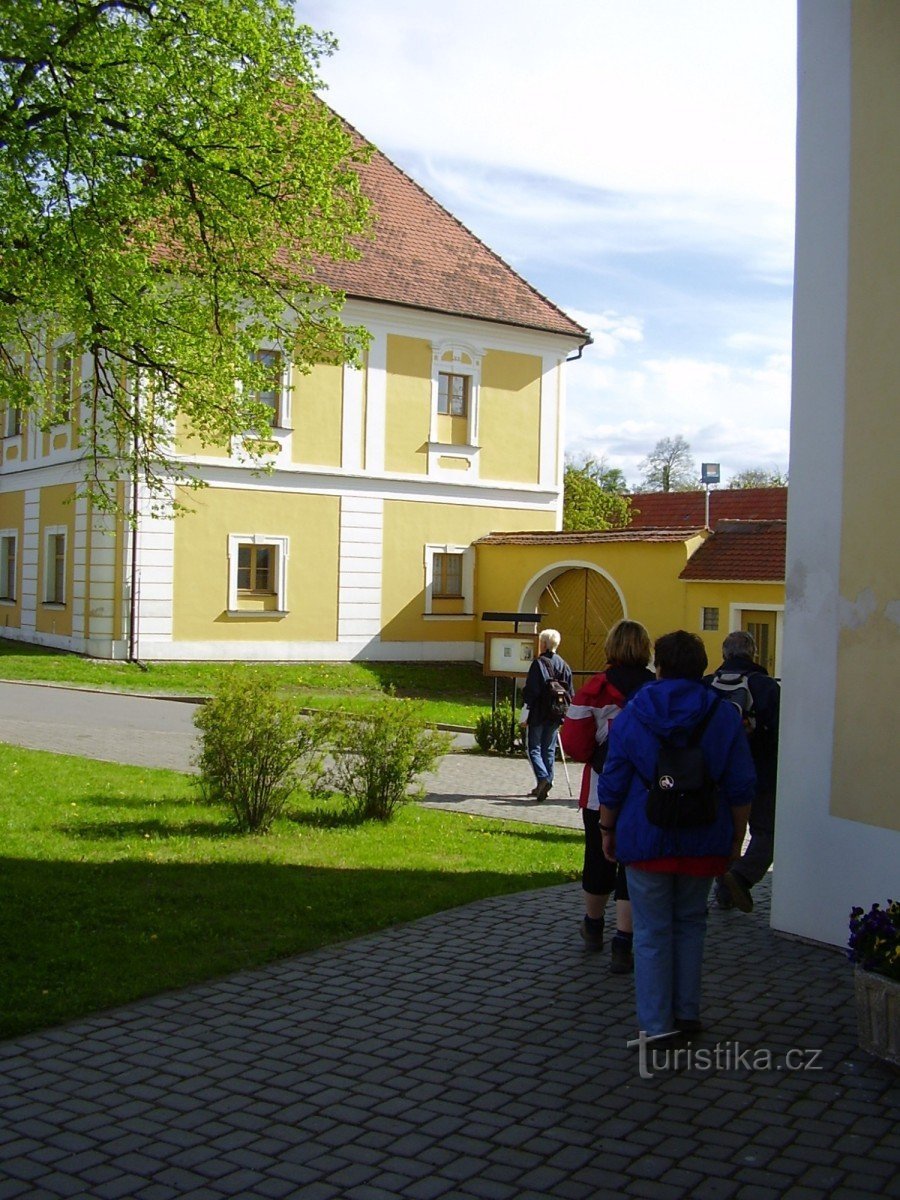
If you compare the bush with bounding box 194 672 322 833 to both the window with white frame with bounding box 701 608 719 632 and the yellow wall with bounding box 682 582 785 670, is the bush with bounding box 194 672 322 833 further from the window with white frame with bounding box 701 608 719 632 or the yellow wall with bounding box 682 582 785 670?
the window with white frame with bounding box 701 608 719 632

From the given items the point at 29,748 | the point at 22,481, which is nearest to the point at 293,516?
the point at 22,481

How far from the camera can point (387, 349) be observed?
30438 mm

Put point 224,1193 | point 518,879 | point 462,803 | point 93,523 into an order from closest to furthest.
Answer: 1. point 224,1193
2. point 518,879
3. point 462,803
4. point 93,523

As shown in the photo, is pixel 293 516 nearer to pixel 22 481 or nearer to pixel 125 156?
pixel 22 481

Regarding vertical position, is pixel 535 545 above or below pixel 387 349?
below

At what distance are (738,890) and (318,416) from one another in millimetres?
23554

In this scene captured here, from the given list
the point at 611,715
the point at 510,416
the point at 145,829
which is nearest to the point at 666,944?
the point at 611,715

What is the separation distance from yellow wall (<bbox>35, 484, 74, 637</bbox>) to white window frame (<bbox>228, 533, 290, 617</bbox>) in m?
3.65

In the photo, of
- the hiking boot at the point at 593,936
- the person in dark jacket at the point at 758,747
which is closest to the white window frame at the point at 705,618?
the person in dark jacket at the point at 758,747

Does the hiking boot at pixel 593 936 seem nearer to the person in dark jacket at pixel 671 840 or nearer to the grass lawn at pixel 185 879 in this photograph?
the grass lawn at pixel 185 879

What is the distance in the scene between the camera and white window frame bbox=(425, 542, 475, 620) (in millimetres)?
31484

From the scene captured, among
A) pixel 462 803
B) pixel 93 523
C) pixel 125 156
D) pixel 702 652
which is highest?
pixel 125 156

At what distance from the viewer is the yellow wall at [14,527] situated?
32.1 metres

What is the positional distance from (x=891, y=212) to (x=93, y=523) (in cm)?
→ 2297
